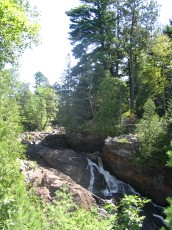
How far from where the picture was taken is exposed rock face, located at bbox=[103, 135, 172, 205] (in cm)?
2005

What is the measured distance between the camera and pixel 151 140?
20172 mm

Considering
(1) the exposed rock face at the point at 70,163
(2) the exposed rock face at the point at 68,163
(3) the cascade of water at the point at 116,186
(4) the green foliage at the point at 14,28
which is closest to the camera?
(4) the green foliage at the point at 14,28

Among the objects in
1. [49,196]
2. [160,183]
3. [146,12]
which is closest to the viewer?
[49,196]

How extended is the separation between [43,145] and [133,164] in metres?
9.35

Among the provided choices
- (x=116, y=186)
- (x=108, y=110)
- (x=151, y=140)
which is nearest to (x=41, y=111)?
(x=108, y=110)

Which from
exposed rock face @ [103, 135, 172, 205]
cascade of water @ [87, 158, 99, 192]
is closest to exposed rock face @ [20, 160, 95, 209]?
cascade of water @ [87, 158, 99, 192]

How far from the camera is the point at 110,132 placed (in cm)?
2455

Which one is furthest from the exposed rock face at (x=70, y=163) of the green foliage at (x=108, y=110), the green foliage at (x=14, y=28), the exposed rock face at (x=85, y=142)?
the green foliage at (x=14, y=28)

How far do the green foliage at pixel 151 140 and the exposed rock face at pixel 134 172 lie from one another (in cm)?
88

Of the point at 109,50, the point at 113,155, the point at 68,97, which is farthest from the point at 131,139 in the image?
the point at 109,50

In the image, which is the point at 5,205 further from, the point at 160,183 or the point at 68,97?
the point at 68,97

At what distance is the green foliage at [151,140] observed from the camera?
19953mm

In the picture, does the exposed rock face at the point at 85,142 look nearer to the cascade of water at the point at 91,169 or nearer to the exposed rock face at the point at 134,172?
the cascade of water at the point at 91,169

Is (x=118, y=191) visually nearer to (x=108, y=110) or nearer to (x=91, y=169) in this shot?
(x=91, y=169)
